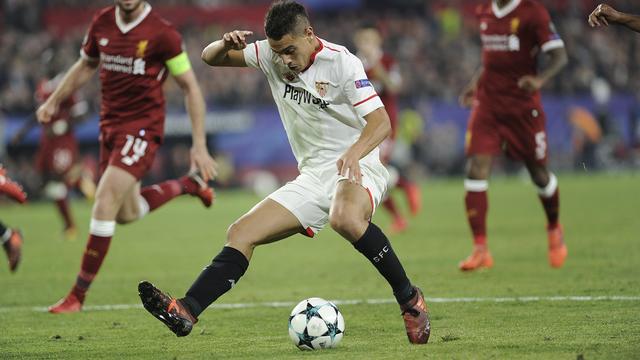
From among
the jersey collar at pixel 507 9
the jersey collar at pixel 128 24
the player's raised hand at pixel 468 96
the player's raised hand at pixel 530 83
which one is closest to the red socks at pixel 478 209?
the player's raised hand at pixel 468 96

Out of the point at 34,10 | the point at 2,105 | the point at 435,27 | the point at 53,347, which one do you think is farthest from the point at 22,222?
the point at 435,27

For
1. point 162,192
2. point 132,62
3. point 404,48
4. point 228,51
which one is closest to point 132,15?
point 132,62

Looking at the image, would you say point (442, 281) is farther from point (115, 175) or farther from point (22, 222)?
point (22, 222)

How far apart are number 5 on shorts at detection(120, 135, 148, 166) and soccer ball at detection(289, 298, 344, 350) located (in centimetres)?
281

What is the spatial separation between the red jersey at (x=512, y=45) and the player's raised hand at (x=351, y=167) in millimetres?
4574

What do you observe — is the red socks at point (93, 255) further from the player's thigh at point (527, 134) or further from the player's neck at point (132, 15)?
the player's thigh at point (527, 134)

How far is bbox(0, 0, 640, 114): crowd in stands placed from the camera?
27.5 m

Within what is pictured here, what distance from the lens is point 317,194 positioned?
6.72 metres

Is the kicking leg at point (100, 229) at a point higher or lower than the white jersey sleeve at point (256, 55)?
lower

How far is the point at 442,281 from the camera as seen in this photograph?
9.62m

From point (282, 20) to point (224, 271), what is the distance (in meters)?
1.58

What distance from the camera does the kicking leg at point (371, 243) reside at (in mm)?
6262

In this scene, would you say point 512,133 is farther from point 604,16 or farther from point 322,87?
point 322,87

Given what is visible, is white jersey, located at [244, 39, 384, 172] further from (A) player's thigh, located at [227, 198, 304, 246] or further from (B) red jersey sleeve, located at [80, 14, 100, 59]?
(B) red jersey sleeve, located at [80, 14, 100, 59]
